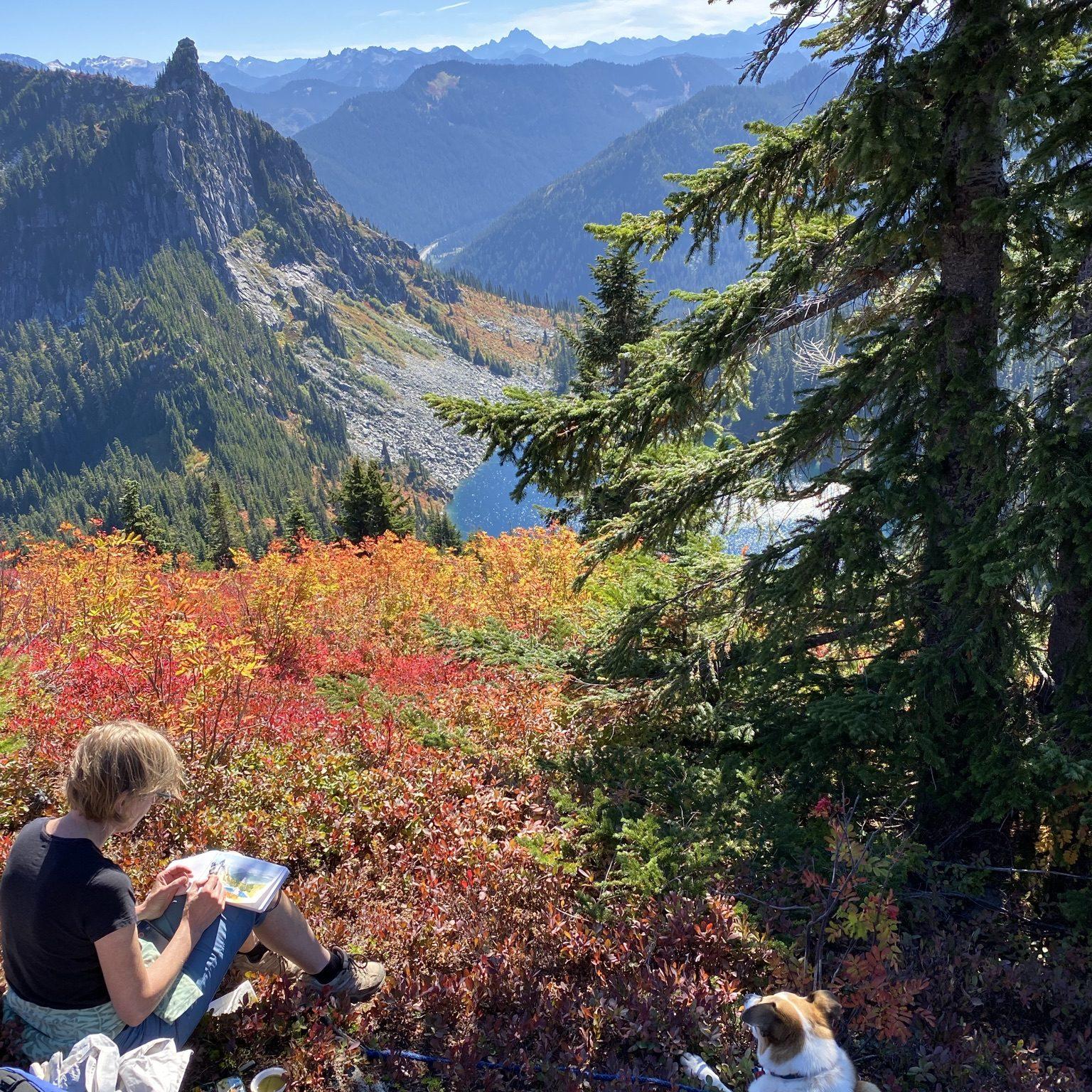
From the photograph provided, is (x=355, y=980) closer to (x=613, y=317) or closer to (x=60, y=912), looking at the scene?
(x=60, y=912)

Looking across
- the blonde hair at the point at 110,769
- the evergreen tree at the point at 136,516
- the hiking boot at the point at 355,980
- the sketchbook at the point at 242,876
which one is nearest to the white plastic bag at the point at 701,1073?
the hiking boot at the point at 355,980

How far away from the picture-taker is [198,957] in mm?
2752

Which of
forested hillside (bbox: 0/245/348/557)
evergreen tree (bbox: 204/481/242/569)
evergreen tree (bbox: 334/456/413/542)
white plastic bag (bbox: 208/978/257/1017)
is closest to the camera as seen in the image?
white plastic bag (bbox: 208/978/257/1017)

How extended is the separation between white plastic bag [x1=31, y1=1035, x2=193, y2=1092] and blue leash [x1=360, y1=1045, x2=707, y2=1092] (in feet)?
2.60

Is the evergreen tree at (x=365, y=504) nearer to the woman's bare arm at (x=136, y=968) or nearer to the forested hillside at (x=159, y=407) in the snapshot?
the woman's bare arm at (x=136, y=968)

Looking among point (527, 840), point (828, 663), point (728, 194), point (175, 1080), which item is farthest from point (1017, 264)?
point (175, 1080)

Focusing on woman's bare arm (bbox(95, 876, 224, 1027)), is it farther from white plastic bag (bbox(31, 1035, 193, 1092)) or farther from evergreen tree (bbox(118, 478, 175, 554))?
evergreen tree (bbox(118, 478, 175, 554))

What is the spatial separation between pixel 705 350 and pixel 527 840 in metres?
2.92

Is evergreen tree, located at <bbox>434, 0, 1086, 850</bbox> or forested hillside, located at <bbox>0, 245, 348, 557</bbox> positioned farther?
forested hillside, located at <bbox>0, 245, 348, 557</bbox>

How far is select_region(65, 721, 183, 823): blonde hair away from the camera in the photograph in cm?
246

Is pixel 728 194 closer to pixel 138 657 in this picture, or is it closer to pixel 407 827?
pixel 407 827

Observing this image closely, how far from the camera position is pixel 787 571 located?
13.3 ft

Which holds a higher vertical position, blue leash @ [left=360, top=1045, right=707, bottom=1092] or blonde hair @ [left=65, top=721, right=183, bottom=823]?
blonde hair @ [left=65, top=721, right=183, bottom=823]

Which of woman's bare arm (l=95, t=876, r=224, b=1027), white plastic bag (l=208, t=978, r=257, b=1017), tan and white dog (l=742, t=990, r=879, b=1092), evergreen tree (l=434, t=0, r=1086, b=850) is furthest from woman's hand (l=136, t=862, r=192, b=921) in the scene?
evergreen tree (l=434, t=0, r=1086, b=850)
